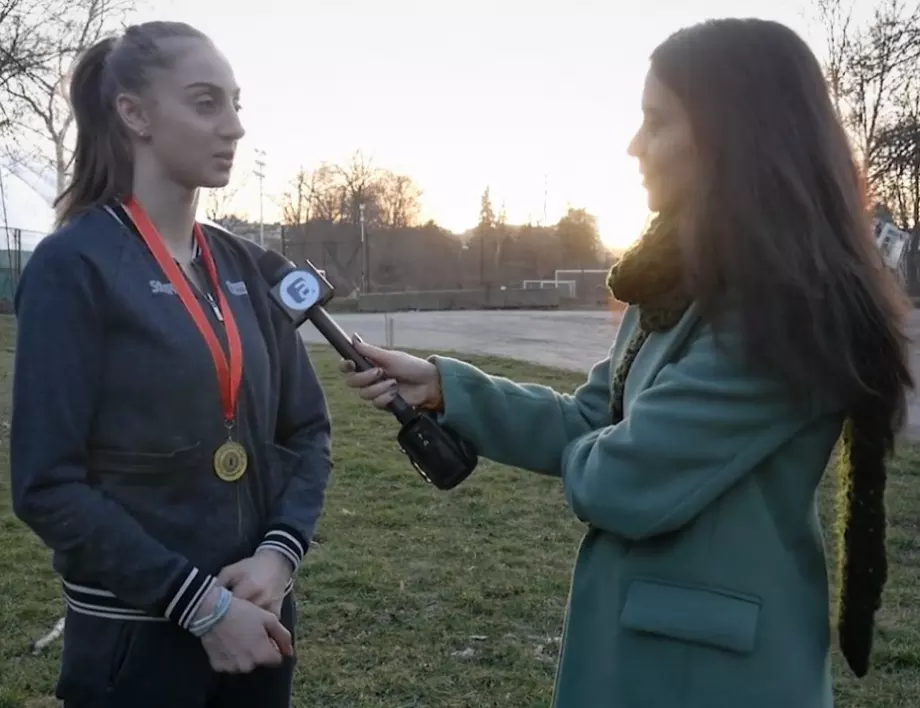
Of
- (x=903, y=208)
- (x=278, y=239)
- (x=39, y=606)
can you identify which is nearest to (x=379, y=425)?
(x=39, y=606)

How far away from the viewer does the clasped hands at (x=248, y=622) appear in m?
1.88

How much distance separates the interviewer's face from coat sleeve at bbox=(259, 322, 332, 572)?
32.1 inches

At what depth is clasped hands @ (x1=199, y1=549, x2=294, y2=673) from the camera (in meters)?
1.88

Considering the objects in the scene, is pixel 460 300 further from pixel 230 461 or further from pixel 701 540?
pixel 701 540

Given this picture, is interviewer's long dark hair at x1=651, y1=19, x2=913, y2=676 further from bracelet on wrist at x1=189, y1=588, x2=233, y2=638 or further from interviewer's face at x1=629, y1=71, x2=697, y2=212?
bracelet on wrist at x1=189, y1=588, x2=233, y2=638

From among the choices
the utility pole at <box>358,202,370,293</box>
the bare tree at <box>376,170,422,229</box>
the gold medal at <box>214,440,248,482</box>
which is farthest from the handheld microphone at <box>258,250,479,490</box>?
the bare tree at <box>376,170,422,229</box>

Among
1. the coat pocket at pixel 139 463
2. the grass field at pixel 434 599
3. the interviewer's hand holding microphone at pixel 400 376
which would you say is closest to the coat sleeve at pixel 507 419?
the interviewer's hand holding microphone at pixel 400 376

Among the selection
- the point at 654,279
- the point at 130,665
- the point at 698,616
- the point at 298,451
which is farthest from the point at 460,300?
the point at 698,616

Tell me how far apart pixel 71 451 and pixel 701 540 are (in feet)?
3.68

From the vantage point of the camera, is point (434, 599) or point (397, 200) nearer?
point (434, 599)

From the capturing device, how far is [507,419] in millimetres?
2064

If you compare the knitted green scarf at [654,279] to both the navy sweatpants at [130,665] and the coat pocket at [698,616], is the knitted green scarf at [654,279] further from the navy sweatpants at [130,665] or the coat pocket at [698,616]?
the navy sweatpants at [130,665]

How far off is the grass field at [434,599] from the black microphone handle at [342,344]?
7.27ft

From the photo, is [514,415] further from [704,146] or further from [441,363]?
[704,146]
